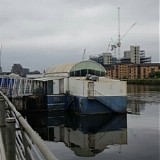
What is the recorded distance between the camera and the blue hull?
3056 cm

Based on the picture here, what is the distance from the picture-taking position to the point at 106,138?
73.4 ft

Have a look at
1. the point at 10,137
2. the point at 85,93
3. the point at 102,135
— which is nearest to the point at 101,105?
the point at 85,93

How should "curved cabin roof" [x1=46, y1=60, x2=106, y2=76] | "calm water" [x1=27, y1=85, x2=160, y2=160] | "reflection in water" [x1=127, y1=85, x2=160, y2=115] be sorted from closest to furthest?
"calm water" [x1=27, y1=85, x2=160, y2=160] < "reflection in water" [x1=127, y1=85, x2=160, y2=115] < "curved cabin roof" [x1=46, y1=60, x2=106, y2=76]

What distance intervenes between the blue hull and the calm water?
77cm

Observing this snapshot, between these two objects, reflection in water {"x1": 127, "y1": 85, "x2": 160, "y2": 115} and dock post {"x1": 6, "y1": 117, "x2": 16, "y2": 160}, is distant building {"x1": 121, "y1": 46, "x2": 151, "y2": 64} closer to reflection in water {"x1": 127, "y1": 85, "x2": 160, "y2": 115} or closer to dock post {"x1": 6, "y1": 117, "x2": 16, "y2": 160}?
reflection in water {"x1": 127, "y1": 85, "x2": 160, "y2": 115}

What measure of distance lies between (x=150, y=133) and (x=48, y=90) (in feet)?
60.8

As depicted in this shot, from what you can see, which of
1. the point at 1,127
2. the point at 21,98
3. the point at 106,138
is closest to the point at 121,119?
the point at 106,138

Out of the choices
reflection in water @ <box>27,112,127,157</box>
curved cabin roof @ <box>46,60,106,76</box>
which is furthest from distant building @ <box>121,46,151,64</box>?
reflection in water @ <box>27,112,127,157</box>

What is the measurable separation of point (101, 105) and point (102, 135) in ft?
26.1

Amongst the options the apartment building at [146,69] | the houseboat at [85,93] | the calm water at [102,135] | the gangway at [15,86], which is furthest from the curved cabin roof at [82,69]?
the apartment building at [146,69]

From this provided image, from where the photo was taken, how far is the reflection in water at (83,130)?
2034cm

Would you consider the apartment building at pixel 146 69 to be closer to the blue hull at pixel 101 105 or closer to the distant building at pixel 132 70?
the distant building at pixel 132 70

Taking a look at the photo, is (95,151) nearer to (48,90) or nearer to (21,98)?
(21,98)

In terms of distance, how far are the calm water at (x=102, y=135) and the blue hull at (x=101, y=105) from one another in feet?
2.51
